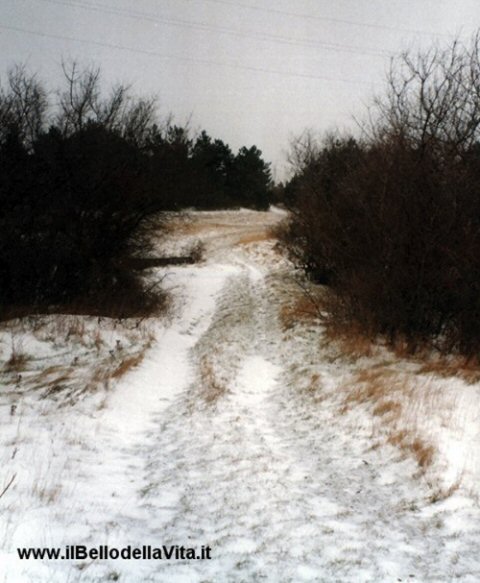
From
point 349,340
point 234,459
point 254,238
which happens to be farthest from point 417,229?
point 254,238

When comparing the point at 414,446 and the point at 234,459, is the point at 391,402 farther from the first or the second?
the point at 234,459

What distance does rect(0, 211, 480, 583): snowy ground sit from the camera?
129 inches

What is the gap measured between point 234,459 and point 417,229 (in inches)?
201

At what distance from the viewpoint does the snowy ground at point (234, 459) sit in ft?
10.8

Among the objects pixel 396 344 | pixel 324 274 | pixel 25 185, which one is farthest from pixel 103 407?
pixel 324 274

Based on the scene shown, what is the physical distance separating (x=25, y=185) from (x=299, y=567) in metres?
10.2

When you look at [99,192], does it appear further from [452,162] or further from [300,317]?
[452,162]

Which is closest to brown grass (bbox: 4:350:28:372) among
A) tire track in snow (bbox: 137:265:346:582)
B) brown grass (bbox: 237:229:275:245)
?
tire track in snow (bbox: 137:265:346:582)

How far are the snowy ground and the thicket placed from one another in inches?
36.5

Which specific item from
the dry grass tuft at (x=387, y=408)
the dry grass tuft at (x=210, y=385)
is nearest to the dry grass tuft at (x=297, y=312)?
the dry grass tuft at (x=210, y=385)

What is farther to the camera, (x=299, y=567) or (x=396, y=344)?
(x=396, y=344)

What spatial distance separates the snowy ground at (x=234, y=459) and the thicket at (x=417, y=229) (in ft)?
3.04

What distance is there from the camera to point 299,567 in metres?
3.20

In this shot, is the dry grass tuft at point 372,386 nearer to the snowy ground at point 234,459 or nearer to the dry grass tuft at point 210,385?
the snowy ground at point 234,459
